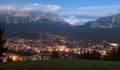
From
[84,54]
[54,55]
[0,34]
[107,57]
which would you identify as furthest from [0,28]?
[54,55]

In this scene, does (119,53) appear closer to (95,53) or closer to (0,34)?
(95,53)

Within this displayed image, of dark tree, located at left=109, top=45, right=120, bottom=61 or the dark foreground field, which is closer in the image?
the dark foreground field

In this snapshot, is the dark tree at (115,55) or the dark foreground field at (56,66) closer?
the dark foreground field at (56,66)

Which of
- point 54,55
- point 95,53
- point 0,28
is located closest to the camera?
point 0,28

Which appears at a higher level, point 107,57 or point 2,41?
point 2,41

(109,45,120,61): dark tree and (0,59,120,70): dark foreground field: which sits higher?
(0,59,120,70): dark foreground field

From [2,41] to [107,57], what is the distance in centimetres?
4441

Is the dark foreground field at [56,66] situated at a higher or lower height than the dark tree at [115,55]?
higher

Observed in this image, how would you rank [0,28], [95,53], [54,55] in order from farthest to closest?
[54,55] < [95,53] < [0,28]

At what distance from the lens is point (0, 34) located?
2964cm

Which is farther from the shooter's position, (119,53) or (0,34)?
(119,53)

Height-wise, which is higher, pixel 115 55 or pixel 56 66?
pixel 56 66

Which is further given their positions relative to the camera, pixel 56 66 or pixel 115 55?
pixel 115 55

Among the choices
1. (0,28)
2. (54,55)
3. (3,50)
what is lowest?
(54,55)
